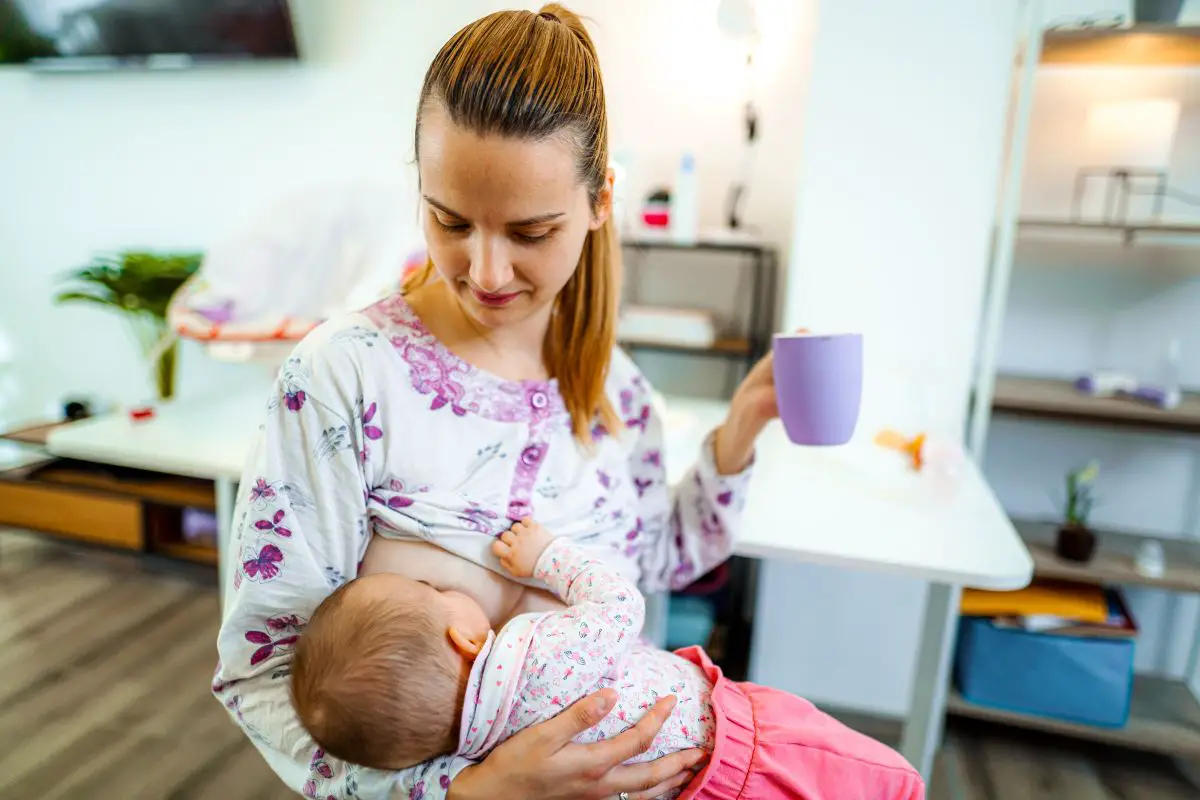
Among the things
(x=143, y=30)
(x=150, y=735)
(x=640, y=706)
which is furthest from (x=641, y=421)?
(x=143, y=30)

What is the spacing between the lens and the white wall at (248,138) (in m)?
2.30

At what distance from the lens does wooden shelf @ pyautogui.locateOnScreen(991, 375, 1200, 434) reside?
1.78m

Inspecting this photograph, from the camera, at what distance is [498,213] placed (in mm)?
735

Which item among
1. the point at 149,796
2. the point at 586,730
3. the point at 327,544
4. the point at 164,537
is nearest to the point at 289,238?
the point at 164,537

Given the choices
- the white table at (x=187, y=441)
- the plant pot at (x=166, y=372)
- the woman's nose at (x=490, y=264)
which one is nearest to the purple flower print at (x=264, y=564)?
the woman's nose at (x=490, y=264)

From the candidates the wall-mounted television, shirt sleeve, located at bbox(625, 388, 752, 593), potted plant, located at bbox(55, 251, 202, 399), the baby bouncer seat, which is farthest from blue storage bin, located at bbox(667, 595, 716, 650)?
the wall-mounted television

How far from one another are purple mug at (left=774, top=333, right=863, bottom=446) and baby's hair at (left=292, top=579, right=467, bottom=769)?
1.56ft

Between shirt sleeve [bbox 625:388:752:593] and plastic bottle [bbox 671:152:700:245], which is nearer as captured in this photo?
shirt sleeve [bbox 625:388:752:593]

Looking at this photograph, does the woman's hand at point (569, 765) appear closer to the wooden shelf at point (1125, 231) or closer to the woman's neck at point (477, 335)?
the woman's neck at point (477, 335)

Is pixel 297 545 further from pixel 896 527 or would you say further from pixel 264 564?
pixel 896 527

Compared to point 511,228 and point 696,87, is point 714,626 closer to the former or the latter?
point 696,87

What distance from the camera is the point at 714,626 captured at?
2305 mm

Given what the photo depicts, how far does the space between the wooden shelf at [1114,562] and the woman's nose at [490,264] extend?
1657mm

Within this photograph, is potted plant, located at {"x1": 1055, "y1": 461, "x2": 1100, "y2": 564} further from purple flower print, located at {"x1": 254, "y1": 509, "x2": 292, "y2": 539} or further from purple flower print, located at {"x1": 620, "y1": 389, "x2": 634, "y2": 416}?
purple flower print, located at {"x1": 254, "y1": 509, "x2": 292, "y2": 539}
